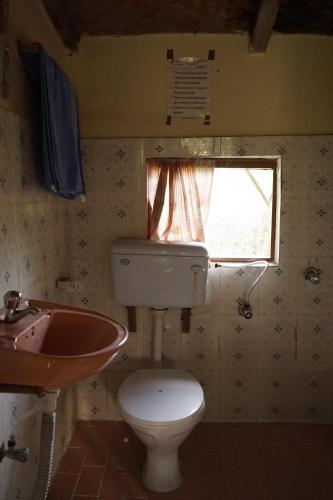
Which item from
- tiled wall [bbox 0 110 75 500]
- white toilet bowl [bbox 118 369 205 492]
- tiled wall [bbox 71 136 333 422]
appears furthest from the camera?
tiled wall [bbox 71 136 333 422]

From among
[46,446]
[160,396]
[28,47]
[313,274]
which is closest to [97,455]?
[160,396]

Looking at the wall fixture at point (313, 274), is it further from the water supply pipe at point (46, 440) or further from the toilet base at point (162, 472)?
the water supply pipe at point (46, 440)

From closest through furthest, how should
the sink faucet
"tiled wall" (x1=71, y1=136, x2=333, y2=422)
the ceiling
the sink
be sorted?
the sink → the sink faucet → the ceiling → "tiled wall" (x1=71, y1=136, x2=333, y2=422)

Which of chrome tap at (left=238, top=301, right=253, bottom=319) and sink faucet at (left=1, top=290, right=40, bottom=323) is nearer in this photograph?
sink faucet at (left=1, top=290, right=40, bottom=323)

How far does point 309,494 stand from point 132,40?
2.23 meters

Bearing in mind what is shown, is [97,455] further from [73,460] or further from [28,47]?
[28,47]

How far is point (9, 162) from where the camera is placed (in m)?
1.41

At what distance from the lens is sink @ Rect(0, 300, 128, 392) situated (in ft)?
3.39

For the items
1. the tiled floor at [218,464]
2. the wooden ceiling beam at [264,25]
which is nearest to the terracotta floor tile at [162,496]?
the tiled floor at [218,464]

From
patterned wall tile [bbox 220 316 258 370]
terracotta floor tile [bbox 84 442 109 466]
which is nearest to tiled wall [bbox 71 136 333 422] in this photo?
patterned wall tile [bbox 220 316 258 370]

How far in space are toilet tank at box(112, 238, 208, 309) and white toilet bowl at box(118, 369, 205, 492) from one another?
35 cm

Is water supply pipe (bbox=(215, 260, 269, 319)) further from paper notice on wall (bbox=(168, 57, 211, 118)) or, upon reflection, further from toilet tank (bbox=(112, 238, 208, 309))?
paper notice on wall (bbox=(168, 57, 211, 118))

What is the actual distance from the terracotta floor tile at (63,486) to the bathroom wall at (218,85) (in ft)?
5.34

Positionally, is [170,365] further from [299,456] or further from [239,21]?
[239,21]
